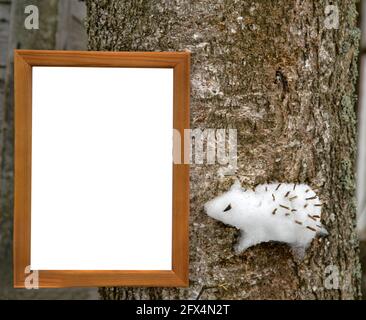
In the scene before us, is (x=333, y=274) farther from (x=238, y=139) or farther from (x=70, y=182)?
(x=70, y=182)

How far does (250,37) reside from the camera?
4.02 feet

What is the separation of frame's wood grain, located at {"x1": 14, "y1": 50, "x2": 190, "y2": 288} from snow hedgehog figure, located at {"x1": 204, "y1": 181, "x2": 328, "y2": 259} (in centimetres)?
8

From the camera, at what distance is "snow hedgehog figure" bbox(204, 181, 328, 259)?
3.94 ft

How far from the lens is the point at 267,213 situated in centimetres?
120

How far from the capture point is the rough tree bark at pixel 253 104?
122cm

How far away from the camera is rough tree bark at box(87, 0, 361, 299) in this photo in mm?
1223

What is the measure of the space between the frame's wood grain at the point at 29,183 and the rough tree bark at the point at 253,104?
0.05 meters

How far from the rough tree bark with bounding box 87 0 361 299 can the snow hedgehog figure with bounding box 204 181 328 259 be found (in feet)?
0.07

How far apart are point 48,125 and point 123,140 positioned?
0.49 ft

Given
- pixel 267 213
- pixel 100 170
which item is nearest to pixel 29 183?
pixel 100 170

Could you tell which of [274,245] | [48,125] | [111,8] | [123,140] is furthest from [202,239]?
[111,8]

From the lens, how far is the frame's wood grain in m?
1.17

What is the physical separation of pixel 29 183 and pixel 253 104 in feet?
1.54

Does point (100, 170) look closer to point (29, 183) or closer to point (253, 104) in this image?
point (29, 183)
